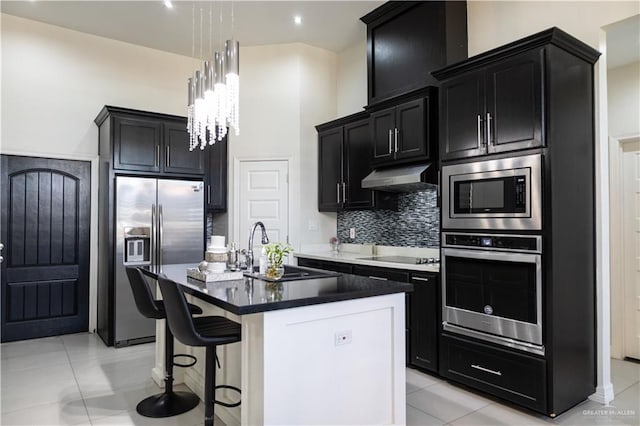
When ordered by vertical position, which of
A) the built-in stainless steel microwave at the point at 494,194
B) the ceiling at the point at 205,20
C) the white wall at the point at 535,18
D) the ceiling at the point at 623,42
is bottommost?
the built-in stainless steel microwave at the point at 494,194

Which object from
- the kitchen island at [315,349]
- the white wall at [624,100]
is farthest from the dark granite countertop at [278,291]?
the white wall at [624,100]

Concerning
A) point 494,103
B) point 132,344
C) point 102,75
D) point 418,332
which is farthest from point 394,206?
point 102,75

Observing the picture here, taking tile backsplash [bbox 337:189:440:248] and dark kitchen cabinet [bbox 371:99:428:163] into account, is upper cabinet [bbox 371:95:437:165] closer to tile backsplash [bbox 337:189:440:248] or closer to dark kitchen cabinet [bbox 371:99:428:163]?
dark kitchen cabinet [bbox 371:99:428:163]

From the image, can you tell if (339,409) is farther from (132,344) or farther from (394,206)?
(132,344)

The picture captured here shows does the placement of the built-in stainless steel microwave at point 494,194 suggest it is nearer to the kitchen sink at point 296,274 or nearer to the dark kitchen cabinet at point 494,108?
the dark kitchen cabinet at point 494,108

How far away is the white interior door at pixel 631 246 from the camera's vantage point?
3.85 metres

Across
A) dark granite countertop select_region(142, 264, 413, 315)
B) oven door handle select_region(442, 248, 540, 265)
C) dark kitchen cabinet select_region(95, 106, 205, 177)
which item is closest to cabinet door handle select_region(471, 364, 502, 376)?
oven door handle select_region(442, 248, 540, 265)

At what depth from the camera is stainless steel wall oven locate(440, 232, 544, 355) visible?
270 centimetres

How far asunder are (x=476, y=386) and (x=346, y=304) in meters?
1.50

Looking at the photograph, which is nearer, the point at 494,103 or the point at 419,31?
the point at 494,103

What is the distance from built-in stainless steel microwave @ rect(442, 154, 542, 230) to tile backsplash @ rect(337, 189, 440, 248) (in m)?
0.77

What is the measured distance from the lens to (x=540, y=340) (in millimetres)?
2646

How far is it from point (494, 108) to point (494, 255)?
105cm

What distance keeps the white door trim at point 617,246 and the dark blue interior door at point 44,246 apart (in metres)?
5.66
